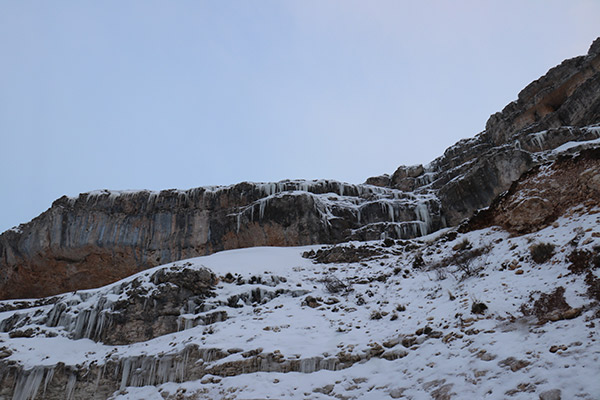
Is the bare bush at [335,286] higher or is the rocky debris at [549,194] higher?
the rocky debris at [549,194]

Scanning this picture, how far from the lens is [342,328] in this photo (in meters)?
11.1

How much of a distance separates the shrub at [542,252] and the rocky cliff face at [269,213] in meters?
14.7

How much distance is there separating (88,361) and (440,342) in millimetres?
11781

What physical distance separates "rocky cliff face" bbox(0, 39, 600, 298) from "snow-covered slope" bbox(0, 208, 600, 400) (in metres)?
6.59

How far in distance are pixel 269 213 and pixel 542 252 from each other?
18591mm

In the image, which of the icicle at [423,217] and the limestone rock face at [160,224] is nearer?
the icicle at [423,217]

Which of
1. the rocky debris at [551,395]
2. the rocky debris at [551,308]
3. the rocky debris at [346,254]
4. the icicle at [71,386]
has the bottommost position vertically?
the icicle at [71,386]

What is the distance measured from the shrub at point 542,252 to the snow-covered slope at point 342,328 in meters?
0.05

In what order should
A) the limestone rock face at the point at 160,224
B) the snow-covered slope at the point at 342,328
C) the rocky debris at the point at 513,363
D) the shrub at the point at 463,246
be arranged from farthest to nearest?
the limestone rock face at the point at 160,224
the shrub at the point at 463,246
the snow-covered slope at the point at 342,328
the rocky debris at the point at 513,363

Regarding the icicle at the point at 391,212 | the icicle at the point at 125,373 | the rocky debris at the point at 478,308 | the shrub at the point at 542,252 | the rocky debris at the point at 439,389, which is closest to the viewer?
the rocky debris at the point at 439,389

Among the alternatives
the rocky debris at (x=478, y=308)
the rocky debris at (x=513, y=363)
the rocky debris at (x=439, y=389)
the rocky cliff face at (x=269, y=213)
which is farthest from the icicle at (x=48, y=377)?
the rocky cliff face at (x=269, y=213)

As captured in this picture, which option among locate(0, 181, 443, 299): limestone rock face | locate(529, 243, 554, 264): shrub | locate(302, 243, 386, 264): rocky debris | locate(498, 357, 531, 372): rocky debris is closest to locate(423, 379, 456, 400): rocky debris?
locate(498, 357, 531, 372): rocky debris

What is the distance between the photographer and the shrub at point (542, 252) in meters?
9.64

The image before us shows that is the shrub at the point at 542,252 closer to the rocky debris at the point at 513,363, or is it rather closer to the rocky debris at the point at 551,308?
the rocky debris at the point at 551,308
